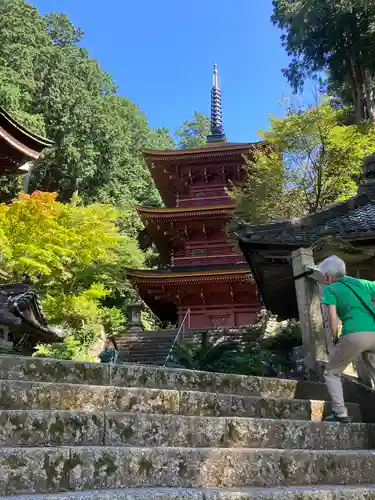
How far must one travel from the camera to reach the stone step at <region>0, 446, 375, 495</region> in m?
1.88

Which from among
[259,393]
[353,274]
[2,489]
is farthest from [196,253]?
[2,489]

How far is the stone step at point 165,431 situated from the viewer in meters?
Answer: 2.23

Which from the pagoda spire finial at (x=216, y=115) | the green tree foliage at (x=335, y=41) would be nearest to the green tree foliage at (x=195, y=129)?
the pagoda spire finial at (x=216, y=115)

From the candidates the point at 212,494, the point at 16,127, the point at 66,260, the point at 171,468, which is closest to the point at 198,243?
the point at 66,260

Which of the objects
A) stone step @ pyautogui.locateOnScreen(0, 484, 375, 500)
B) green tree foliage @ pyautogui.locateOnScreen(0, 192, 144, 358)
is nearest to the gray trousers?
stone step @ pyautogui.locateOnScreen(0, 484, 375, 500)

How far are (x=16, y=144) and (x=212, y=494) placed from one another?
580 cm

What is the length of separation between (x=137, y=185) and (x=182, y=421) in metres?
29.5

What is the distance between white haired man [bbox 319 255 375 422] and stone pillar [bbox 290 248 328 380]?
1.33 m

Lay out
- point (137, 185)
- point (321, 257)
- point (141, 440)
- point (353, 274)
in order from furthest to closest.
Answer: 1. point (137, 185)
2. point (353, 274)
3. point (321, 257)
4. point (141, 440)

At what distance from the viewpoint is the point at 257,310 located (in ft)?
60.0

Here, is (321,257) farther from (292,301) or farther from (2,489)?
(2,489)

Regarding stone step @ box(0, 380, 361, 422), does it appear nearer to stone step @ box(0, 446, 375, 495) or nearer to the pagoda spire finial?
stone step @ box(0, 446, 375, 495)

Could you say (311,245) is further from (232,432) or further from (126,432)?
(126,432)

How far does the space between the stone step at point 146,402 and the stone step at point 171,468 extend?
2.12 ft
